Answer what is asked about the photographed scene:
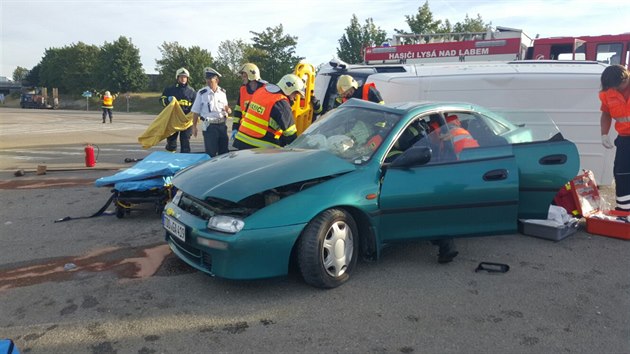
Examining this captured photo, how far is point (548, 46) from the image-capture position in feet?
36.8

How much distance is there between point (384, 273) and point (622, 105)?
350 cm

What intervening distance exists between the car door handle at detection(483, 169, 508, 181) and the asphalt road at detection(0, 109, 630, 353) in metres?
0.83

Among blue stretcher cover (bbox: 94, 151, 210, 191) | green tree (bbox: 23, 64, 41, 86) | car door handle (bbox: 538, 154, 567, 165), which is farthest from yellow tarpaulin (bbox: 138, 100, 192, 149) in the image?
green tree (bbox: 23, 64, 41, 86)

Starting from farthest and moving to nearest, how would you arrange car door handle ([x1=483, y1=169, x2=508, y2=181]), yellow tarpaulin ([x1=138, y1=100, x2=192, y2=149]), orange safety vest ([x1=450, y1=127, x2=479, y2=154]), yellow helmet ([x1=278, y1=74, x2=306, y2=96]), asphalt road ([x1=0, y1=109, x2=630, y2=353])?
yellow tarpaulin ([x1=138, y1=100, x2=192, y2=149]) → yellow helmet ([x1=278, y1=74, x2=306, y2=96]) → orange safety vest ([x1=450, y1=127, x2=479, y2=154]) → car door handle ([x1=483, y1=169, x2=508, y2=181]) → asphalt road ([x1=0, y1=109, x2=630, y2=353])

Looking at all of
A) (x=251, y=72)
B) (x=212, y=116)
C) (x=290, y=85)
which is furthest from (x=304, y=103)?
(x=290, y=85)

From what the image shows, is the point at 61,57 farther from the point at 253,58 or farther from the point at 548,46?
the point at 548,46

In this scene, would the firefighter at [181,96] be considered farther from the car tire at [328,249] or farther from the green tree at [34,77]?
the green tree at [34,77]

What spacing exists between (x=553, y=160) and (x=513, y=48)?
26.2 ft

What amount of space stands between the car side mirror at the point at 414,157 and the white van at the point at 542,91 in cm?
276

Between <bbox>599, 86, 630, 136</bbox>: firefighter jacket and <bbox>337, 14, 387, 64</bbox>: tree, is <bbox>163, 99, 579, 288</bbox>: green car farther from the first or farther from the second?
<bbox>337, 14, 387, 64</bbox>: tree

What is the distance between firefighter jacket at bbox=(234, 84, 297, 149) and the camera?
204 inches

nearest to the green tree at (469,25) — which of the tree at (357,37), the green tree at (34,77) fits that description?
the tree at (357,37)

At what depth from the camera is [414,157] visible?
11.6ft

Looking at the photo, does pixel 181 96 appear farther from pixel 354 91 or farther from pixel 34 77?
pixel 34 77
